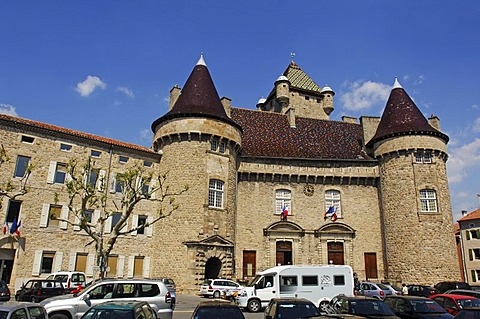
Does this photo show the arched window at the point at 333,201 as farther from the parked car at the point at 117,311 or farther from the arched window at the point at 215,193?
the parked car at the point at 117,311

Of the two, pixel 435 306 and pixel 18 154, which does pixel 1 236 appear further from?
pixel 435 306

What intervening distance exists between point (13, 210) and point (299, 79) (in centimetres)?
3259

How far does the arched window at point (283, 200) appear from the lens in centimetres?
2772

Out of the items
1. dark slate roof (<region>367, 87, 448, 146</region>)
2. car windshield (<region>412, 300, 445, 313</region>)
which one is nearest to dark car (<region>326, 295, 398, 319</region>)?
car windshield (<region>412, 300, 445, 313</region>)

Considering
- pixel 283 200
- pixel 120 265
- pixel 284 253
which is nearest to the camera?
pixel 120 265

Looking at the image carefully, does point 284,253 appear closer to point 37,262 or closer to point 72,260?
point 72,260

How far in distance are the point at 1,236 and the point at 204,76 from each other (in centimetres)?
1628

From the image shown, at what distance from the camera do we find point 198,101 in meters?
26.1

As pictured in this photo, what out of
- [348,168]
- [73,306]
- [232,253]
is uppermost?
[348,168]

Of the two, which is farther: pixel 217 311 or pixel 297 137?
pixel 297 137

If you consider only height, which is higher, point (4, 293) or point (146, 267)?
point (146, 267)

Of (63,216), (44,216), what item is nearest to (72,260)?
(63,216)

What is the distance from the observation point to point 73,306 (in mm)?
10234

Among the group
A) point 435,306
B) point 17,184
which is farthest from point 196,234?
point 435,306
